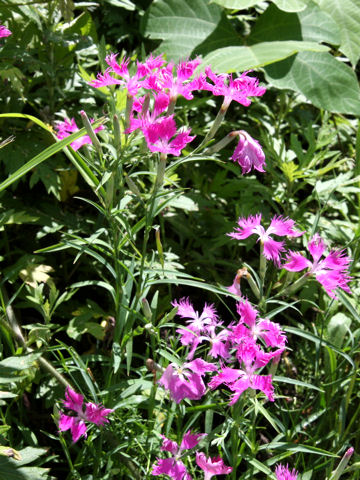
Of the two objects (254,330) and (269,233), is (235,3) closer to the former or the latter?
(269,233)

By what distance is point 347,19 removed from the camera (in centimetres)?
181

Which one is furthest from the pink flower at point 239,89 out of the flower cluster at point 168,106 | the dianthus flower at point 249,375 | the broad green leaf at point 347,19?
the broad green leaf at point 347,19

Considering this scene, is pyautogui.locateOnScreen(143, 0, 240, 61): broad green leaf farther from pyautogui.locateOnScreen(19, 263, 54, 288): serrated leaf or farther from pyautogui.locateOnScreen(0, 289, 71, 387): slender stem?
pyautogui.locateOnScreen(0, 289, 71, 387): slender stem

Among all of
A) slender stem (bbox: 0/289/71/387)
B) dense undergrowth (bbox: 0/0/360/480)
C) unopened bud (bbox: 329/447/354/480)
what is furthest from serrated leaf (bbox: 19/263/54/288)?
unopened bud (bbox: 329/447/354/480)

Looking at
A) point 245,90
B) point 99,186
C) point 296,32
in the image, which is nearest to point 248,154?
point 245,90

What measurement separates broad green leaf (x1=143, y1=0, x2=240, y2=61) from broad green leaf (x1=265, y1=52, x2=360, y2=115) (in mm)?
255

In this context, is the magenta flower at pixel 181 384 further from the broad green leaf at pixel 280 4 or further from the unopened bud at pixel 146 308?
the broad green leaf at pixel 280 4

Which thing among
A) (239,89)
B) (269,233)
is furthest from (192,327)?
(239,89)

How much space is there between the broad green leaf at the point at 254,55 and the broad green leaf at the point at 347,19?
267mm

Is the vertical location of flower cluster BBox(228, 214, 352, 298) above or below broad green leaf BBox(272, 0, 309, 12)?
below

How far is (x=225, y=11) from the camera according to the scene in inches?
74.7

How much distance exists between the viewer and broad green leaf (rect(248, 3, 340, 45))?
183cm

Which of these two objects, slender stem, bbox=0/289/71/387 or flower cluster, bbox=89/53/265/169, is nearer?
flower cluster, bbox=89/53/265/169

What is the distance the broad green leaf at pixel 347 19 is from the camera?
5.82 feet
